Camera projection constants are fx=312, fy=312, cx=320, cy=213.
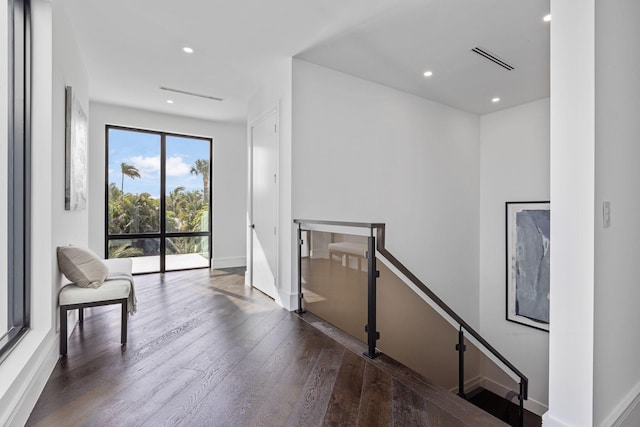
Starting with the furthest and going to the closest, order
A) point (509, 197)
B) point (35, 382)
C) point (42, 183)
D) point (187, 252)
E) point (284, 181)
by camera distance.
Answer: point (187, 252)
point (509, 197)
point (284, 181)
point (42, 183)
point (35, 382)

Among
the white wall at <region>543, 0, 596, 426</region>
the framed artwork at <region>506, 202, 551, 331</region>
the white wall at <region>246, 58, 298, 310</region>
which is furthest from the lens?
the framed artwork at <region>506, 202, 551, 331</region>

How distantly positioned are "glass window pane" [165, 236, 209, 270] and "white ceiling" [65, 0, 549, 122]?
261 centimetres

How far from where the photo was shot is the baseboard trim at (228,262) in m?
5.95

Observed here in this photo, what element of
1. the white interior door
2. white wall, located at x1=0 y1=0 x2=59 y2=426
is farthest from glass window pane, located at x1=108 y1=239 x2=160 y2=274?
white wall, located at x1=0 y1=0 x2=59 y2=426

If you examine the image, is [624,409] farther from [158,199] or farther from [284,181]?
[158,199]

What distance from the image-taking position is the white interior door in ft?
12.4

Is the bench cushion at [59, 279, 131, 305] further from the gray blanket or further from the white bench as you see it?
the gray blanket

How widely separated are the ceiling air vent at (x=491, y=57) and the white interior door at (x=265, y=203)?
2.29m

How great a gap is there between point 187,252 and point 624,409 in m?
5.81

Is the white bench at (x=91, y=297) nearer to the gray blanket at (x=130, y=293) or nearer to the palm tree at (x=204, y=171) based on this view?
the gray blanket at (x=130, y=293)

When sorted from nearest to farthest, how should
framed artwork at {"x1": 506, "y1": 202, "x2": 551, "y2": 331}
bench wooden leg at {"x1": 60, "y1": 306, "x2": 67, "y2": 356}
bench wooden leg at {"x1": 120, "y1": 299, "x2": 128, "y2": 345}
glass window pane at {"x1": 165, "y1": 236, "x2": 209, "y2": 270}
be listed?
1. bench wooden leg at {"x1": 60, "y1": 306, "x2": 67, "y2": 356}
2. bench wooden leg at {"x1": 120, "y1": 299, "x2": 128, "y2": 345}
3. framed artwork at {"x1": 506, "y1": 202, "x2": 551, "y2": 331}
4. glass window pane at {"x1": 165, "y1": 236, "x2": 209, "y2": 270}

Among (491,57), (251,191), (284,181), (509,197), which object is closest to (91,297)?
(284,181)

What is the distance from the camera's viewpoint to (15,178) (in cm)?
199

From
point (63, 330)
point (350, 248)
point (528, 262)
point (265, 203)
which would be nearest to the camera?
point (63, 330)
